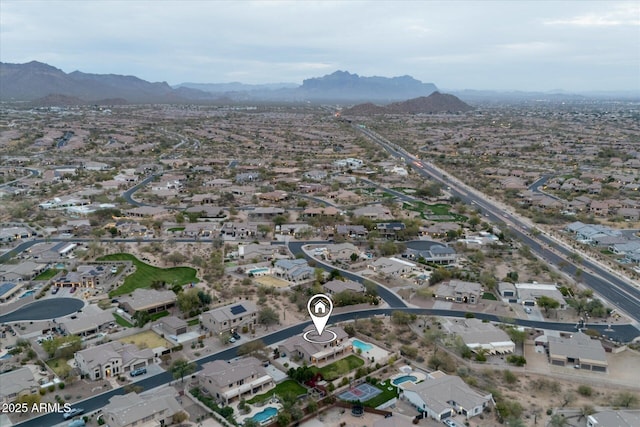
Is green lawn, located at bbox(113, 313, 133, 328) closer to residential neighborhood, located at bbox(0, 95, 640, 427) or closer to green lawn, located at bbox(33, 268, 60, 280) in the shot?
residential neighborhood, located at bbox(0, 95, 640, 427)

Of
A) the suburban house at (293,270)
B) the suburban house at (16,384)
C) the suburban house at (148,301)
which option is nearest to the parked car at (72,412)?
the suburban house at (16,384)

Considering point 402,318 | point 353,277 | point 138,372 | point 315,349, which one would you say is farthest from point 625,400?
point 138,372

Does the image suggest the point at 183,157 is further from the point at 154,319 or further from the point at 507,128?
the point at 507,128

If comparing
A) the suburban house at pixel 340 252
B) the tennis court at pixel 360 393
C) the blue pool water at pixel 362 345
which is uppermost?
the suburban house at pixel 340 252

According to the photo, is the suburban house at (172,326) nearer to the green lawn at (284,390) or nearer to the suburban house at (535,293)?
the green lawn at (284,390)

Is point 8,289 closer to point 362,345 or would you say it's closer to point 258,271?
point 258,271

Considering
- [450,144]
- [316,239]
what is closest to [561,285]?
[316,239]
